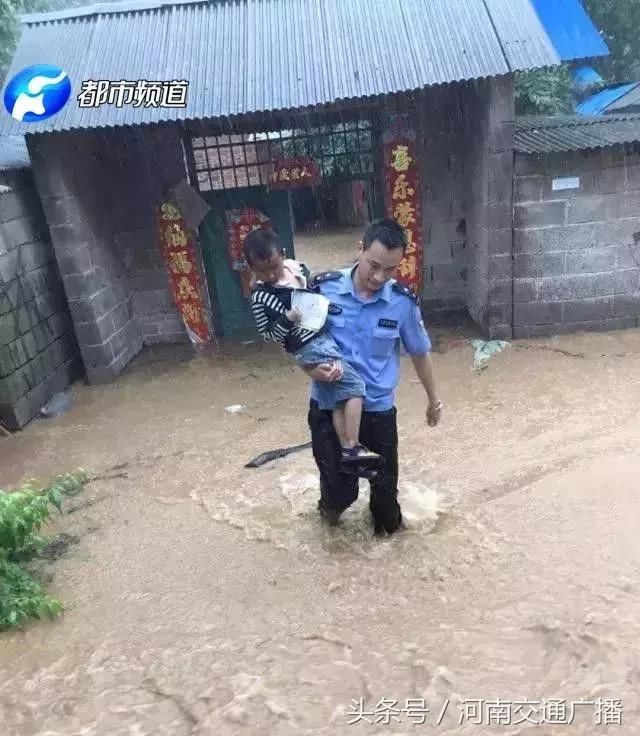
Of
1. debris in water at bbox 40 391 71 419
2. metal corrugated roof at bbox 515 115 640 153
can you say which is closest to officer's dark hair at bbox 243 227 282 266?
debris in water at bbox 40 391 71 419

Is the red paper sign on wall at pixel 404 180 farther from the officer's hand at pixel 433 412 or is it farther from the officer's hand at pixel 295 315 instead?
the officer's hand at pixel 295 315

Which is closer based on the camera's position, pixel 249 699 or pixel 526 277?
pixel 249 699

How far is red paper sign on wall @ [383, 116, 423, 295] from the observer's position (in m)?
7.34

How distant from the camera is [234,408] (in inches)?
241

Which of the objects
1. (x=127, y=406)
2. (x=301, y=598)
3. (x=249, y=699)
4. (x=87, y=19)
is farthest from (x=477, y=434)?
(x=87, y=19)

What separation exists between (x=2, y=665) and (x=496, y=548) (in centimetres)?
252

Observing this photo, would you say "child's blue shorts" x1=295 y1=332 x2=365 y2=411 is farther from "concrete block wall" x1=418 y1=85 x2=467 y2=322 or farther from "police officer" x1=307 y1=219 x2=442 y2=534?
"concrete block wall" x1=418 y1=85 x2=467 y2=322

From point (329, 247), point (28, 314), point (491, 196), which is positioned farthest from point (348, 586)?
point (329, 247)

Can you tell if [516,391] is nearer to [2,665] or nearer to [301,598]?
[301,598]

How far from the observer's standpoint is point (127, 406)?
21.2ft

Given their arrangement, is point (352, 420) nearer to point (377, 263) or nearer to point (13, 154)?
point (377, 263)

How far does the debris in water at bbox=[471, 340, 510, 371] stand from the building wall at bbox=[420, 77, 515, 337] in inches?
6.7

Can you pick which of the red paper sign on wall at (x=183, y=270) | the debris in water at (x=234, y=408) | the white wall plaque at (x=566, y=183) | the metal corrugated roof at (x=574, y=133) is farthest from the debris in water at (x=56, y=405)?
the white wall plaque at (x=566, y=183)

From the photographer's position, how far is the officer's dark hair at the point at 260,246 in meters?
2.95
